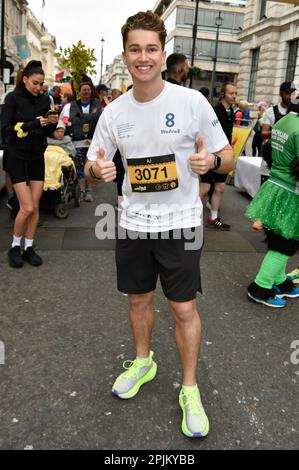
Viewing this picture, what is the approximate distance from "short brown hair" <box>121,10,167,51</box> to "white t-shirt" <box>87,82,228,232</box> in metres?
Answer: 0.26

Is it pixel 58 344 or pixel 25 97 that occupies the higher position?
pixel 25 97

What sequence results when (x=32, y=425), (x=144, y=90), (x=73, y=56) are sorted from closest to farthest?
1. (x=144, y=90)
2. (x=32, y=425)
3. (x=73, y=56)

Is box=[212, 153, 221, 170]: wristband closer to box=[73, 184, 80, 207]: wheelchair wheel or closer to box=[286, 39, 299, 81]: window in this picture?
box=[73, 184, 80, 207]: wheelchair wheel

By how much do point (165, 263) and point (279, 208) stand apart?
71.7 inches

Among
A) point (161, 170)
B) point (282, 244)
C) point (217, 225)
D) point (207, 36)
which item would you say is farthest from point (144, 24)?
point (207, 36)

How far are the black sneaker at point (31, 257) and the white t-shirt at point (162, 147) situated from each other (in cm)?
257

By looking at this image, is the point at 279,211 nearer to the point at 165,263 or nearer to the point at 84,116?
the point at 165,263

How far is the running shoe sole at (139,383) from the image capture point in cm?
259

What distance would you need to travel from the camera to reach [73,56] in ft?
50.8

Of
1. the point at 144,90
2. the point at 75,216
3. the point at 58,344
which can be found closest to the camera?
the point at 144,90

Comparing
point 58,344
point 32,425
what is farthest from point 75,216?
point 32,425

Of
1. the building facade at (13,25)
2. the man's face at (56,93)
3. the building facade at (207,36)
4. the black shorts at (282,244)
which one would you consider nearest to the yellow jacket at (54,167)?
the black shorts at (282,244)

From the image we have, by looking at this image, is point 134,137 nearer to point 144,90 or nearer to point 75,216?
point 144,90
